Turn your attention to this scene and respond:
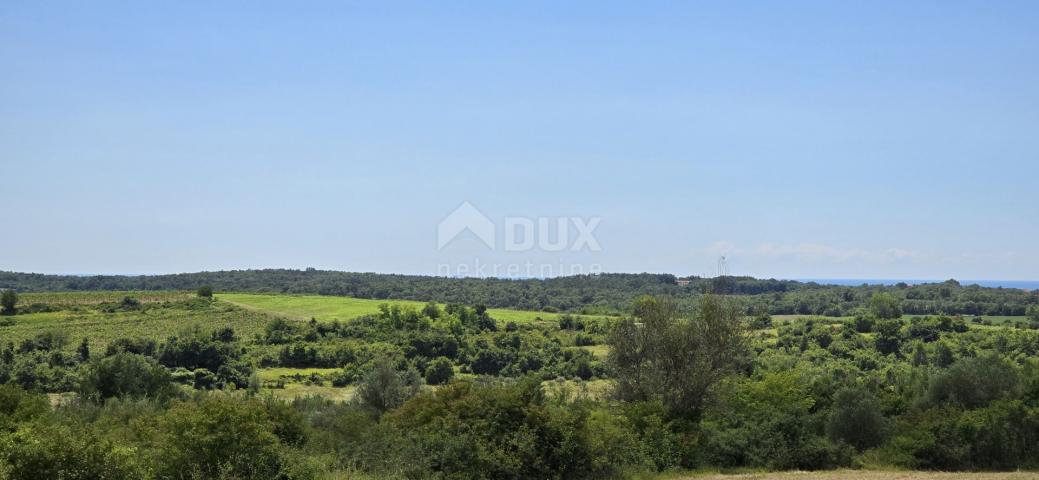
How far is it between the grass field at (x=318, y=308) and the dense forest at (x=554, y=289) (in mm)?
17075

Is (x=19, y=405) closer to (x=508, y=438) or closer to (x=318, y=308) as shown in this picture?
(x=508, y=438)

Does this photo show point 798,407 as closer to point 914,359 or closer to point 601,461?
point 601,461

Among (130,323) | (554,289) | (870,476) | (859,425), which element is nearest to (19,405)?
(870,476)

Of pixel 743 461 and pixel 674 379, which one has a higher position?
pixel 674 379

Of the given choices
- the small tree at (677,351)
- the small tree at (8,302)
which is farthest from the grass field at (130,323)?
the small tree at (677,351)

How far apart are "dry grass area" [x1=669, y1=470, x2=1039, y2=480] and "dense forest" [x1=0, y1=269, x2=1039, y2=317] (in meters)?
90.6

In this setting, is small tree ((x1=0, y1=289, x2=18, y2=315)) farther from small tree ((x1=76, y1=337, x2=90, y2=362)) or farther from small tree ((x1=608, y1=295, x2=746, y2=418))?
small tree ((x1=608, y1=295, x2=746, y2=418))

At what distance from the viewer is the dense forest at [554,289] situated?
11988 cm

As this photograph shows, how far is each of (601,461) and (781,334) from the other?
66495 mm

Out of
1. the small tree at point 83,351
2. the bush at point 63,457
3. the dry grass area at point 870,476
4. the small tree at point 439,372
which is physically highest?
the bush at point 63,457

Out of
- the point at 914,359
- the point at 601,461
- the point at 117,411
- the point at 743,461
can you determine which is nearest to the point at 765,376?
the point at 743,461

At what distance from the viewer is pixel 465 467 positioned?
758 inches

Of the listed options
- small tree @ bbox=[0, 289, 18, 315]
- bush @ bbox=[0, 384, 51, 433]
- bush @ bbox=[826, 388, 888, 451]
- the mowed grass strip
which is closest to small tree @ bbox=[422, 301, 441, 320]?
the mowed grass strip

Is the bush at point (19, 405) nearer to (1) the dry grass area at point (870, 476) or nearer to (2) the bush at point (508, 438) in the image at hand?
(2) the bush at point (508, 438)
